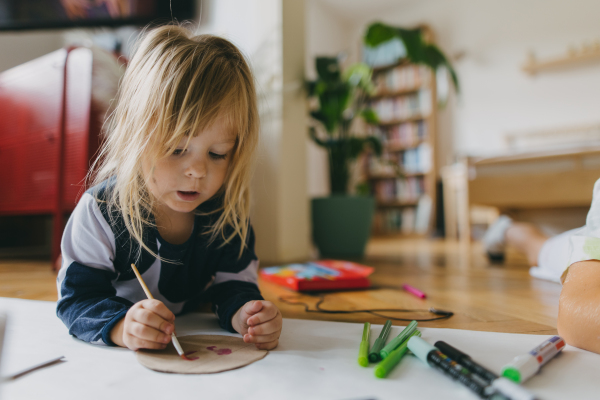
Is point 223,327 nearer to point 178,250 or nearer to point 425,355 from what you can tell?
point 178,250

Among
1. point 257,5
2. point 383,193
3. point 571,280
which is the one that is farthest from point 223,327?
point 383,193

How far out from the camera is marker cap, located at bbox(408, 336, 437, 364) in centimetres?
44

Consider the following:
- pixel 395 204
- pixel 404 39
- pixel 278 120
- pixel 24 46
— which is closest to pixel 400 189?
pixel 395 204

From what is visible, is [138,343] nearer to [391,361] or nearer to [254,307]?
[254,307]

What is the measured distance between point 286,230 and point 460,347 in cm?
107

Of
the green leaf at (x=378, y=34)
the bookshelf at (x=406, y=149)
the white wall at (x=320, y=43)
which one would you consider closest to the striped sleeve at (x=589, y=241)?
the green leaf at (x=378, y=34)

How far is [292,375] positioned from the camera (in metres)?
0.41

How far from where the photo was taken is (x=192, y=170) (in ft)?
1.71

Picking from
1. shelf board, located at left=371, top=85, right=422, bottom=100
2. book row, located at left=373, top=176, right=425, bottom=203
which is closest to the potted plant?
book row, located at left=373, top=176, right=425, bottom=203

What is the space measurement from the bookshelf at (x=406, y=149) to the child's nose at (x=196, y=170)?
129 inches

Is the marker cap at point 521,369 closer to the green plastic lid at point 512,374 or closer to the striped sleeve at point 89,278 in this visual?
the green plastic lid at point 512,374

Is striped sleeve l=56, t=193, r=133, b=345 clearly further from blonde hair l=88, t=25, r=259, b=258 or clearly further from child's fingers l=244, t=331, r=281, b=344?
child's fingers l=244, t=331, r=281, b=344

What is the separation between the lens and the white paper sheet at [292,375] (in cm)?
37

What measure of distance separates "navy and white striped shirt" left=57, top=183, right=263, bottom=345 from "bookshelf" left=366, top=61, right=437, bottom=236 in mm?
3137
